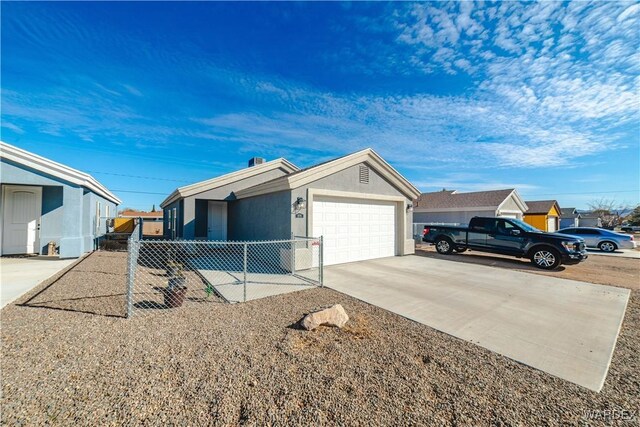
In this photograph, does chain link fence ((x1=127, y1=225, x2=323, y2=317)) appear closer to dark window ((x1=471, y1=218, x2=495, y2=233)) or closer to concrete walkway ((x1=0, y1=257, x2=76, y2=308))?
concrete walkway ((x1=0, y1=257, x2=76, y2=308))

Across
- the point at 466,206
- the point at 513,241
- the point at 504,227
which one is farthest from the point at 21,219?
the point at 466,206

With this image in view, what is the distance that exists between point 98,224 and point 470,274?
60.4 ft

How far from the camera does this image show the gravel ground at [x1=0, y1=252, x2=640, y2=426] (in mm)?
2404

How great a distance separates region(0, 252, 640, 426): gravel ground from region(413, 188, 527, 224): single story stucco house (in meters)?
16.6

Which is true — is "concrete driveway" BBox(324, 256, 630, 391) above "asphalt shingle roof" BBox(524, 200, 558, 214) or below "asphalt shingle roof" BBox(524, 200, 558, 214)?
below

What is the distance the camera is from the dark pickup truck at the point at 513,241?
9.38m

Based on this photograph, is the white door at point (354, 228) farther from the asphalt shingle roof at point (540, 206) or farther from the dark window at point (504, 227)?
the asphalt shingle roof at point (540, 206)

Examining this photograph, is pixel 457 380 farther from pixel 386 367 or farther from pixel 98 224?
pixel 98 224

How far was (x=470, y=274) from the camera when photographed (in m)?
8.43

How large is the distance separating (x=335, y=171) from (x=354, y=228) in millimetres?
2418

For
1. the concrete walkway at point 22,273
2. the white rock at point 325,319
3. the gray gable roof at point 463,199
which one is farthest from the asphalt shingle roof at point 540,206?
the concrete walkway at point 22,273

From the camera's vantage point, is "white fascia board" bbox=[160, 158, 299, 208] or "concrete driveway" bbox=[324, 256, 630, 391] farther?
"white fascia board" bbox=[160, 158, 299, 208]

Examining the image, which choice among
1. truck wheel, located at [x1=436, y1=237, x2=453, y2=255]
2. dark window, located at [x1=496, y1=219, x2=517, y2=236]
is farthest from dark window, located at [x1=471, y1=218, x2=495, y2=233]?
truck wheel, located at [x1=436, y1=237, x2=453, y2=255]

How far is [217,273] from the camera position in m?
8.38
